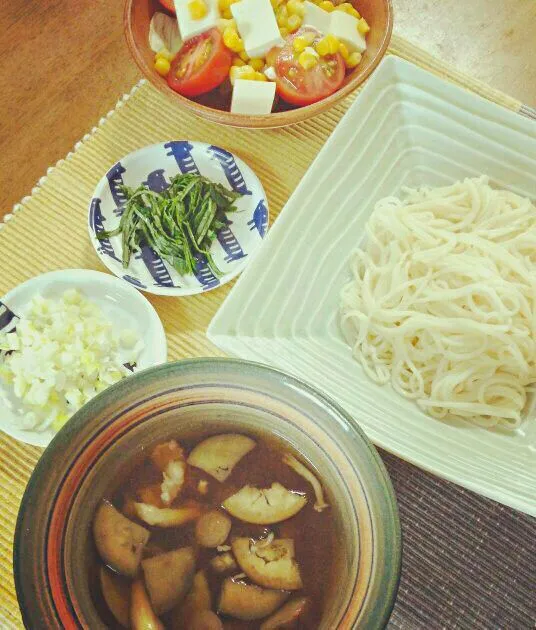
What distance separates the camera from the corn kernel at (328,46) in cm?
178

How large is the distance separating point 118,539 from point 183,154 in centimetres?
111

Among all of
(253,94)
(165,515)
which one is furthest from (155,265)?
(165,515)

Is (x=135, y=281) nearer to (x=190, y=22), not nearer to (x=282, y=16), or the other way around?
(x=190, y=22)

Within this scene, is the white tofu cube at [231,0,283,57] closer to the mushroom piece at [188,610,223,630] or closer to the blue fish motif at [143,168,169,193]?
the blue fish motif at [143,168,169,193]

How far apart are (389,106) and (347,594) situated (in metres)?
1.20

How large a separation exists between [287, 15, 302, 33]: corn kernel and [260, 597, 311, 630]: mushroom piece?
1528 millimetres

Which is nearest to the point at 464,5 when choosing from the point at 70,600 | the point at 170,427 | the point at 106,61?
the point at 106,61

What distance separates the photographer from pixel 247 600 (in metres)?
1.12

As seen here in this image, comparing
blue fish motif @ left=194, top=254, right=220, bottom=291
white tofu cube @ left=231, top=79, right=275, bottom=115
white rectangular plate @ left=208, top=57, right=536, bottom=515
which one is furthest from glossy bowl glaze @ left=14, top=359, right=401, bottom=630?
white tofu cube @ left=231, top=79, right=275, bottom=115

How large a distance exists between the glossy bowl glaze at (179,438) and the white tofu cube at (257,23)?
1092 mm

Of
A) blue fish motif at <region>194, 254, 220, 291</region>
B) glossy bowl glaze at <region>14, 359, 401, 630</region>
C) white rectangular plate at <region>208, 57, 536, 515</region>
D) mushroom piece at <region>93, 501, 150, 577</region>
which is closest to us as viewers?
glossy bowl glaze at <region>14, 359, 401, 630</region>

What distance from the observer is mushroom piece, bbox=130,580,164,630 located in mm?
1085

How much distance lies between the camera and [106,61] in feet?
6.82

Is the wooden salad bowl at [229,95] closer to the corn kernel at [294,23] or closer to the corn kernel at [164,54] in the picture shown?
the corn kernel at [164,54]
